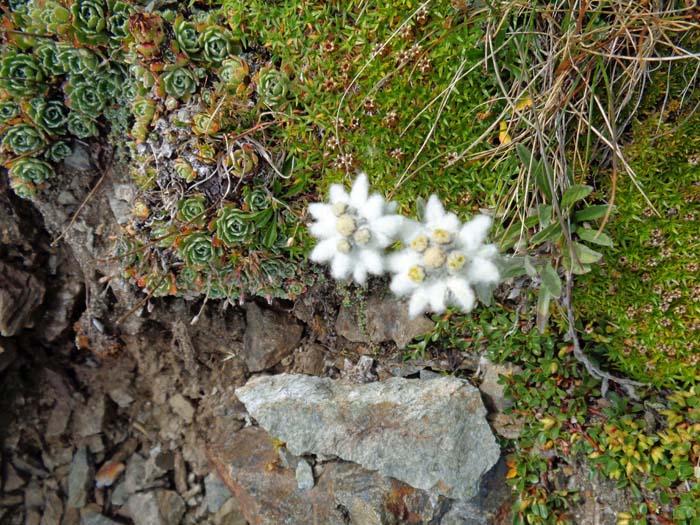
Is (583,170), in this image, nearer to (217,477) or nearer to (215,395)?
(215,395)

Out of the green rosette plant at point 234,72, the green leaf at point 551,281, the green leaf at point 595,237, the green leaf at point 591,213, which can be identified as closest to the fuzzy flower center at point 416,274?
the green leaf at point 551,281

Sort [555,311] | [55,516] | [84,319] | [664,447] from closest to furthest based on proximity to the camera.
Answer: [664,447], [555,311], [84,319], [55,516]

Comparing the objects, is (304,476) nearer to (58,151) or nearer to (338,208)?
(338,208)

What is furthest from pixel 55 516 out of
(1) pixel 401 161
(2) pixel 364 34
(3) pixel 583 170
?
(3) pixel 583 170

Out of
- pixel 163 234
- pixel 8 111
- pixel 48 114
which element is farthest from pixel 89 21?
pixel 163 234

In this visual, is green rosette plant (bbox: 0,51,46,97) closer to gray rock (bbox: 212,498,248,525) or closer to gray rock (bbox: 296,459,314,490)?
gray rock (bbox: 296,459,314,490)

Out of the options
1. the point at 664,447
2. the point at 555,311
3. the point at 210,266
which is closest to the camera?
the point at 664,447

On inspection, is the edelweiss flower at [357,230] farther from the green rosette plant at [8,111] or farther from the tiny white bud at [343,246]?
the green rosette plant at [8,111]
